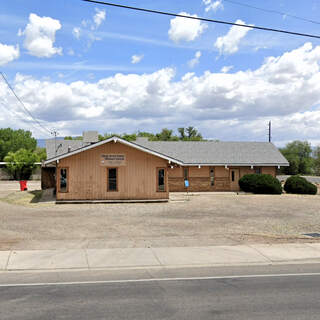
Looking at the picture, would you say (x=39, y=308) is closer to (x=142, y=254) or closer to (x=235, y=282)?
(x=235, y=282)

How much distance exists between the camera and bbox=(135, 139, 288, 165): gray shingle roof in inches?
1452

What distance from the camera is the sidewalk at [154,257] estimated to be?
11371mm

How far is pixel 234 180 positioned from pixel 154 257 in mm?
25894

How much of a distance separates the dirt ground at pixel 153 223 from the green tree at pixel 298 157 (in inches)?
2075

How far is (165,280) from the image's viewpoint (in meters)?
9.90

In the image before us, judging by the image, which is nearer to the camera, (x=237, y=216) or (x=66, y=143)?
(x=237, y=216)

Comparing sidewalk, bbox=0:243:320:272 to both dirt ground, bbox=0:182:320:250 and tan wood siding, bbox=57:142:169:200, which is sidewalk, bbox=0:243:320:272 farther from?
tan wood siding, bbox=57:142:169:200

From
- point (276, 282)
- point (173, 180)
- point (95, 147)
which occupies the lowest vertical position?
point (276, 282)

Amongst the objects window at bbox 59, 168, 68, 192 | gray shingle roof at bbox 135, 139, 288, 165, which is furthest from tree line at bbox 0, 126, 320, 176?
window at bbox 59, 168, 68, 192

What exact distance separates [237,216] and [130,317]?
1489cm

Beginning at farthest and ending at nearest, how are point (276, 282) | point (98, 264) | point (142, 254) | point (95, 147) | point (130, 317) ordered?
1. point (95, 147)
2. point (142, 254)
3. point (98, 264)
4. point (276, 282)
5. point (130, 317)

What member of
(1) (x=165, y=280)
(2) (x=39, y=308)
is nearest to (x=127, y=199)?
(1) (x=165, y=280)

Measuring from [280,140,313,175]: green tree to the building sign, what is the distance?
55646mm

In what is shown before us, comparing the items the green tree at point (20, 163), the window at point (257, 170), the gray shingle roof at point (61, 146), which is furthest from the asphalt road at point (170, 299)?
the green tree at point (20, 163)
